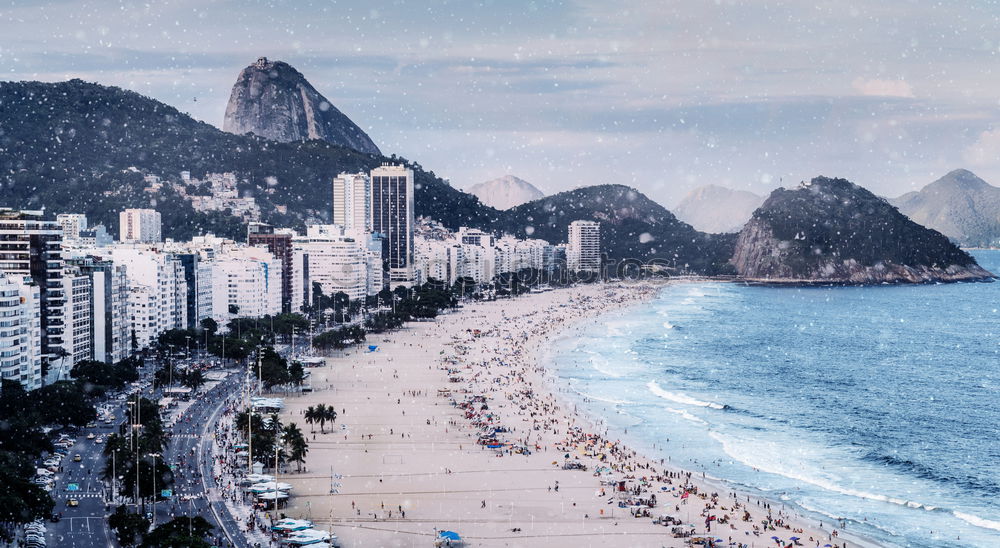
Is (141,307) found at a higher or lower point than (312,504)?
higher

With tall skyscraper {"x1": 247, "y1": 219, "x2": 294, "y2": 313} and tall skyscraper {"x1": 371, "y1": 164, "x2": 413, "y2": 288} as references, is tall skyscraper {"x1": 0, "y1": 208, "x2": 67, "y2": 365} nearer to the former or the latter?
tall skyscraper {"x1": 247, "y1": 219, "x2": 294, "y2": 313}

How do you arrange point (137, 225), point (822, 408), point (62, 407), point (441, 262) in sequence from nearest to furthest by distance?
point (62, 407), point (822, 408), point (137, 225), point (441, 262)

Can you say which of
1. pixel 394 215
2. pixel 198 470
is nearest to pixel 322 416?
pixel 198 470

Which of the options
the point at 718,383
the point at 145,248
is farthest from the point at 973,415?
the point at 145,248

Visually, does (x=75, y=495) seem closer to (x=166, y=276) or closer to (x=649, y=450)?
(x=649, y=450)

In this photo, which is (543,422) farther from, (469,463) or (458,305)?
(458,305)

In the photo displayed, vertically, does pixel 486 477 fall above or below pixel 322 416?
below
